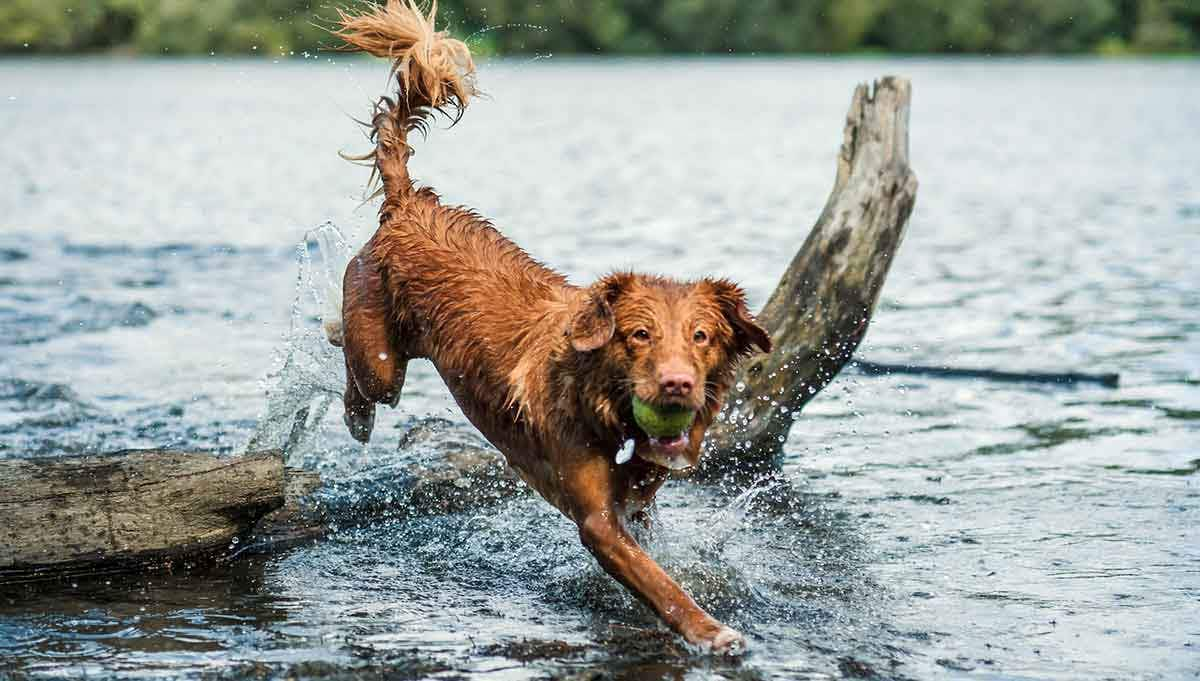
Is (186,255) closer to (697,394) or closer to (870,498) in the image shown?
(870,498)

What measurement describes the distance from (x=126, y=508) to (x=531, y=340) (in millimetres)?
2120

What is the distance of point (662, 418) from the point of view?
236 inches

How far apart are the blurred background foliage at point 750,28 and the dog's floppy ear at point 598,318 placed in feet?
226

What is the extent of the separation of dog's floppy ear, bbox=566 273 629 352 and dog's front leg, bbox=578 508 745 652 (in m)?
0.84

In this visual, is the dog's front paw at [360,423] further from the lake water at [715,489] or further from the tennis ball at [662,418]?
the tennis ball at [662,418]

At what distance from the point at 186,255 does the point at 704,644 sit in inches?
589

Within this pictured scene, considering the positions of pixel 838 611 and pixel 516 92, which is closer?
pixel 838 611

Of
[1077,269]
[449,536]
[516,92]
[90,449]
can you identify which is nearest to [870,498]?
[449,536]

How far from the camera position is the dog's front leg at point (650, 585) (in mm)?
6344

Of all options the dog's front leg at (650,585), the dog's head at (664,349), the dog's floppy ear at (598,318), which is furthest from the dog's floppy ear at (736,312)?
the dog's front leg at (650,585)

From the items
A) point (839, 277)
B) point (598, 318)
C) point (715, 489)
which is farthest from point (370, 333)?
point (839, 277)

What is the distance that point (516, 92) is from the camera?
65.2 meters

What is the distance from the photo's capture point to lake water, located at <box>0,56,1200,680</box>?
6.55 m

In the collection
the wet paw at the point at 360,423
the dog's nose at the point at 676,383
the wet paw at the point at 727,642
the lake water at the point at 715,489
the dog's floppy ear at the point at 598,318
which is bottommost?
the lake water at the point at 715,489
